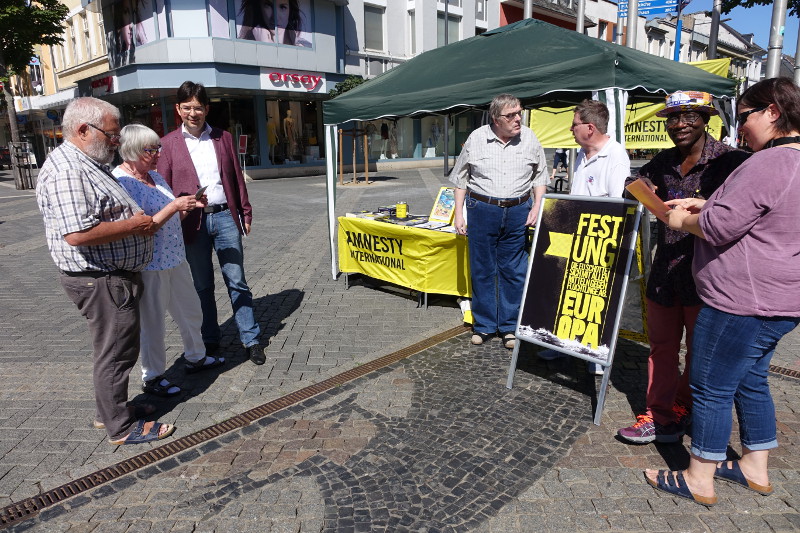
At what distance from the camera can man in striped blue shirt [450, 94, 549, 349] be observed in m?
4.41

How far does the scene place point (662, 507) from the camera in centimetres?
258

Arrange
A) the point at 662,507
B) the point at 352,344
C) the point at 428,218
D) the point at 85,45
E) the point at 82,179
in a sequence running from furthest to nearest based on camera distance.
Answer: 1. the point at 85,45
2. the point at 428,218
3. the point at 352,344
4. the point at 82,179
5. the point at 662,507

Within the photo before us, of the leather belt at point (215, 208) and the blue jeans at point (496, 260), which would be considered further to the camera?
the blue jeans at point (496, 260)

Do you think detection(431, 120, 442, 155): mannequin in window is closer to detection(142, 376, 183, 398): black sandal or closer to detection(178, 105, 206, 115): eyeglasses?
detection(178, 105, 206, 115): eyeglasses

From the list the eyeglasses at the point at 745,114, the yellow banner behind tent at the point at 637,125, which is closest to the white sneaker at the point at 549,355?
the eyeglasses at the point at 745,114

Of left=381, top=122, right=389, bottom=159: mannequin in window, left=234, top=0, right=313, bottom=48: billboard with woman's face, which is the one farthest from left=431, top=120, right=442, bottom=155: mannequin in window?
left=234, top=0, right=313, bottom=48: billboard with woman's face

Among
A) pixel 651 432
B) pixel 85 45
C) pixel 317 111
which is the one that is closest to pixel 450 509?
pixel 651 432

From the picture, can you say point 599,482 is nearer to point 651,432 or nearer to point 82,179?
point 651,432

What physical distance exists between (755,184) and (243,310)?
3572 mm

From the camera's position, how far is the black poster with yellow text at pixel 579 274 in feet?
11.2

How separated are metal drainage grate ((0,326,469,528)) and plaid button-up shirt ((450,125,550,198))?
1.52m

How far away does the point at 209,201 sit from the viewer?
4148 mm

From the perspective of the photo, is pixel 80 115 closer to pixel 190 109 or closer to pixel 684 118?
pixel 190 109

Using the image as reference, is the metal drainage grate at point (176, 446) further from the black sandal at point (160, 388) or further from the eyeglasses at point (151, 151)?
the eyeglasses at point (151, 151)
